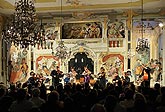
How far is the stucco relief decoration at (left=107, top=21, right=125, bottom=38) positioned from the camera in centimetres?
2266

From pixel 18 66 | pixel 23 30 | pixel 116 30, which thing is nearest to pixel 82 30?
pixel 116 30

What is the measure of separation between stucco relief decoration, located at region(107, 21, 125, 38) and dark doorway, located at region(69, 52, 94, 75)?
231cm

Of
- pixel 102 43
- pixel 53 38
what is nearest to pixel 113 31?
pixel 102 43

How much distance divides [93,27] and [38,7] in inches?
173

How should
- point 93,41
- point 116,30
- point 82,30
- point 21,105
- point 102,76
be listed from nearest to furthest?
point 21,105, point 102,76, point 116,30, point 93,41, point 82,30

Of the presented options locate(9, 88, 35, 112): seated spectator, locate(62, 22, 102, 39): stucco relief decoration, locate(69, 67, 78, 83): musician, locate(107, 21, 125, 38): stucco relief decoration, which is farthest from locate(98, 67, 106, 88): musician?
locate(9, 88, 35, 112): seated spectator

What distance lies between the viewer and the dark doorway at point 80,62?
76.7ft

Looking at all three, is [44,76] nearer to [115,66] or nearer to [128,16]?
[115,66]

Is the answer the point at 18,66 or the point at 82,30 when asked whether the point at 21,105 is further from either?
the point at 18,66

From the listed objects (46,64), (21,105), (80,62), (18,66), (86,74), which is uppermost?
(80,62)

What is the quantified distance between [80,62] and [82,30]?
2342 millimetres

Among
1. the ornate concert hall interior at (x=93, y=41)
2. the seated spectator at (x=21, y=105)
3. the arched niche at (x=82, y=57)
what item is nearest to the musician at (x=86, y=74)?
the ornate concert hall interior at (x=93, y=41)

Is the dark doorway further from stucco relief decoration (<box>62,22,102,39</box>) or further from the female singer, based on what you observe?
stucco relief decoration (<box>62,22,102,39</box>)

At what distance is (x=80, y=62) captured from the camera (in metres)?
23.7
